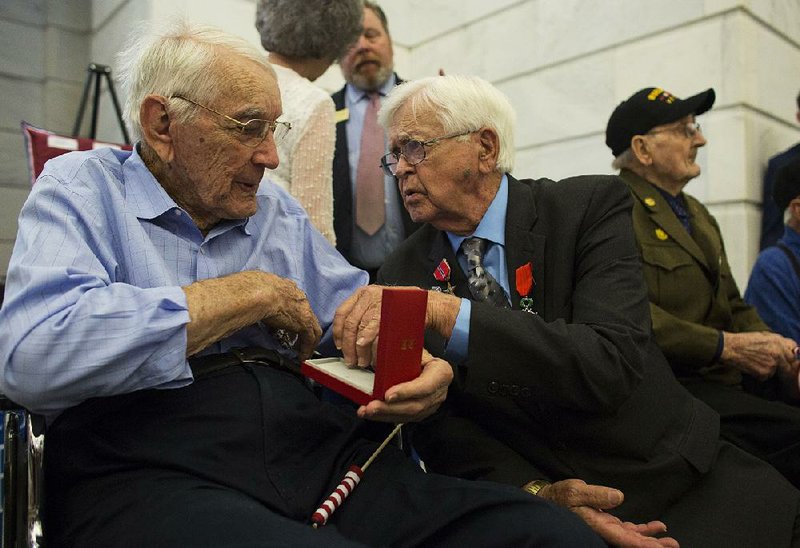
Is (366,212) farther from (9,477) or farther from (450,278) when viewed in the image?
(9,477)

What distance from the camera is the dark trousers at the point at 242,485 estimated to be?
1.15 m

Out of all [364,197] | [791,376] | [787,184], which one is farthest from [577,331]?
[787,184]


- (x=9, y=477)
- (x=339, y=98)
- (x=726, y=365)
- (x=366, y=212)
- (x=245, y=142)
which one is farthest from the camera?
(x=339, y=98)

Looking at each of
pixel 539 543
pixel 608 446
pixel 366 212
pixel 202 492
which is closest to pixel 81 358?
pixel 202 492

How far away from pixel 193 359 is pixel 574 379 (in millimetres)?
827

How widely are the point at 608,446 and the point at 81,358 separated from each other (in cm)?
117

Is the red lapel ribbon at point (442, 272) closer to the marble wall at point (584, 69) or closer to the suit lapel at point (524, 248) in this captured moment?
the suit lapel at point (524, 248)

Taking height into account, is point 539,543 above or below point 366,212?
below

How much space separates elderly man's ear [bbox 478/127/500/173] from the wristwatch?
846 millimetres

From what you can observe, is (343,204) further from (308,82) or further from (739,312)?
(739,312)

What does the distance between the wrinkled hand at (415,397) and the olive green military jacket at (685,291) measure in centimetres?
132

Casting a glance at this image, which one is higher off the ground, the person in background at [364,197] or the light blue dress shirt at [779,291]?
the person in background at [364,197]

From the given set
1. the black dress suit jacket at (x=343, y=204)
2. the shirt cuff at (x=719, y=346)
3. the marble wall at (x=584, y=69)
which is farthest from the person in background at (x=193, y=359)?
the marble wall at (x=584, y=69)

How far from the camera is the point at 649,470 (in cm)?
163
